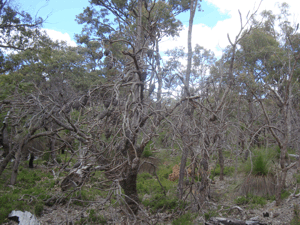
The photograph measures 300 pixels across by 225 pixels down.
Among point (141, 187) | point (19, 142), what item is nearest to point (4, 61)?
point (19, 142)

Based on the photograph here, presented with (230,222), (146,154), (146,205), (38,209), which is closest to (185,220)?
(230,222)

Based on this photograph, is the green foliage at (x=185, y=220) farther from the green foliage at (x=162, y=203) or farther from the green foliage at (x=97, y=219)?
the green foliage at (x=97, y=219)

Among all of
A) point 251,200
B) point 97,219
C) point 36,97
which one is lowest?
point 97,219

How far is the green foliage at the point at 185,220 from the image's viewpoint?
4.46 metres

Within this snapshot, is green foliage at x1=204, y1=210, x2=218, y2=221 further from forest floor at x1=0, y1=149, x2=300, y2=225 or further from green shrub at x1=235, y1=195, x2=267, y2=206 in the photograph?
green shrub at x1=235, y1=195, x2=267, y2=206

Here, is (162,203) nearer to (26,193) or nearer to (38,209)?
(38,209)

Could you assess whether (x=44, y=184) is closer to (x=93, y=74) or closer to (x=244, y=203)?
(x=244, y=203)

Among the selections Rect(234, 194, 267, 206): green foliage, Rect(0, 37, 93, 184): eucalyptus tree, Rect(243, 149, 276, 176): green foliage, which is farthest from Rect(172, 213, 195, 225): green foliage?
Rect(0, 37, 93, 184): eucalyptus tree

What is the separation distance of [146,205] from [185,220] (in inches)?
49.7

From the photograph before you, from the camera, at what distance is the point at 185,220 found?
4.56 meters

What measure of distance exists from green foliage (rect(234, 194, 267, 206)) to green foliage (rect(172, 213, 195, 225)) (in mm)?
1466

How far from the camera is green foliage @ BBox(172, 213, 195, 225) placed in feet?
14.6

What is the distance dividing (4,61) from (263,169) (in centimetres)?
916

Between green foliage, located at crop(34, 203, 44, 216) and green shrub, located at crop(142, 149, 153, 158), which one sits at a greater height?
green shrub, located at crop(142, 149, 153, 158)
